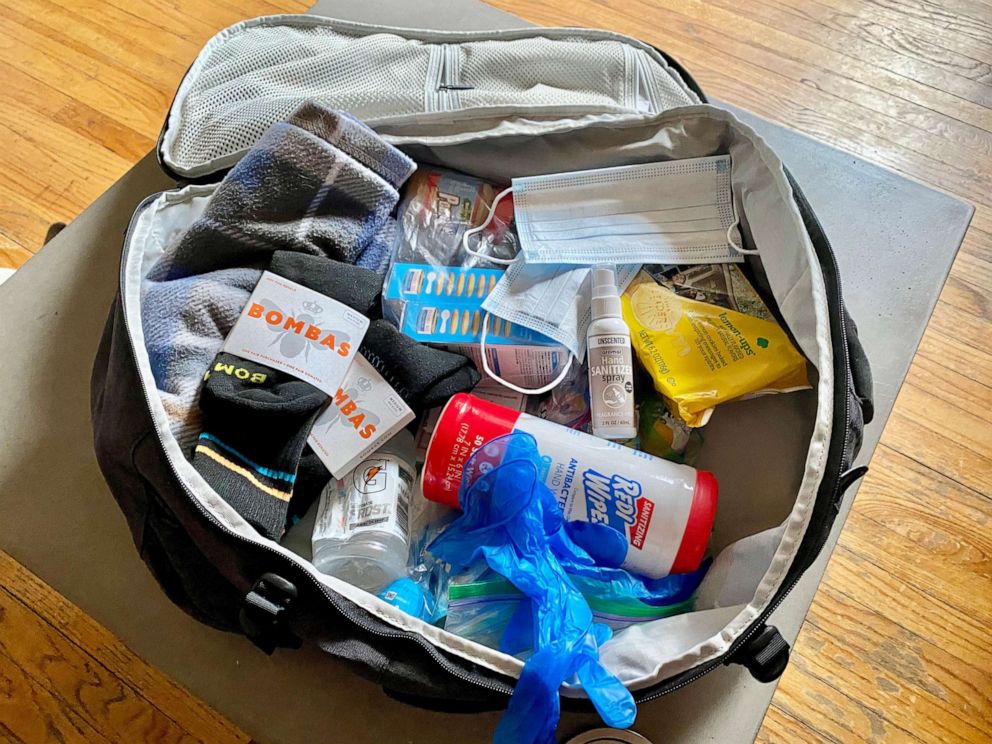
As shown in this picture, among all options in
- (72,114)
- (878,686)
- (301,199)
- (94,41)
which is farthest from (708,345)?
(94,41)

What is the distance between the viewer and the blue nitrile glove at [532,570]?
0.58m

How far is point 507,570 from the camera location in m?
0.67

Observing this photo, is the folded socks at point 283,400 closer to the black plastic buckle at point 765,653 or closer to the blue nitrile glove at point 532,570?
the blue nitrile glove at point 532,570

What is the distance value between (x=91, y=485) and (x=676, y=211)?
25.0 inches

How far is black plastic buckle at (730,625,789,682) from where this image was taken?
589 mm

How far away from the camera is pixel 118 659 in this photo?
102 cm

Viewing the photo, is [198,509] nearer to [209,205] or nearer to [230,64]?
[209,205]

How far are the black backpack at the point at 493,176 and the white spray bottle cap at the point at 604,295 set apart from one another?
5.5 inches

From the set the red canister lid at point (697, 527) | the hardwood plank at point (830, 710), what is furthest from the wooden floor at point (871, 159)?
the red canister lid at point (697, 527)

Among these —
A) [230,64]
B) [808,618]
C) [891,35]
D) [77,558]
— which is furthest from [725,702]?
[891,35]

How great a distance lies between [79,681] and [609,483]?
739mm

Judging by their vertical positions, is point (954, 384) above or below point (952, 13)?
below

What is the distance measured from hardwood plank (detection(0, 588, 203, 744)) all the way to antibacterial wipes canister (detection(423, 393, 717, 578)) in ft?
1.75

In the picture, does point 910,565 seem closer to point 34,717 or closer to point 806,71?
point 806,71
